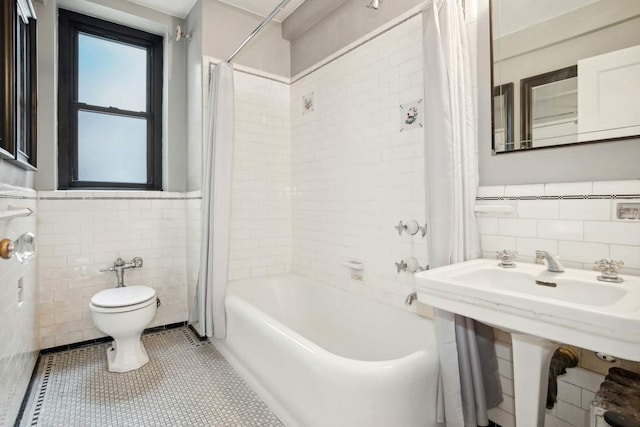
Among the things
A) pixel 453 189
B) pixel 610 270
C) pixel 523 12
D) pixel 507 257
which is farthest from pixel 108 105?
pixel 610 270

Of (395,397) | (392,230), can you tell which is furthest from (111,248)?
(395,397)

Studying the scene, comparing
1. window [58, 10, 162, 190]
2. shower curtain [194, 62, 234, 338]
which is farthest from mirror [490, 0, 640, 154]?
window [58, 10, 162, 190]

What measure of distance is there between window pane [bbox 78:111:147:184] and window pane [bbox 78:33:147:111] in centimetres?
14

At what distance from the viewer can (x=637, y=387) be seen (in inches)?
41.8

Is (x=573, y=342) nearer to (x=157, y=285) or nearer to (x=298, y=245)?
(x=298, y=245)

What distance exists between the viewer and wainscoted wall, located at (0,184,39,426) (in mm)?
1342

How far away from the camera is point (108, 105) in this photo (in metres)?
2.81

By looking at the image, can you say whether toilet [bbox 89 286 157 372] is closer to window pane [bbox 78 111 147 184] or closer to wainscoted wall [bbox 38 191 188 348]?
wainscoted wall [bbox 38 191 188 348]

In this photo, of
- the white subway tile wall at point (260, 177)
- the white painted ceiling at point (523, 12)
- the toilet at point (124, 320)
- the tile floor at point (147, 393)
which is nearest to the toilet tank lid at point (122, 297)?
the toilet at point (124, 320)

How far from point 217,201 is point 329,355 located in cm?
143

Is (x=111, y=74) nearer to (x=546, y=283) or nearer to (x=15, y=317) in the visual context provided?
(x=15, y=317)

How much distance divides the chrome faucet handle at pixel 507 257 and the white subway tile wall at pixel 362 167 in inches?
18.8

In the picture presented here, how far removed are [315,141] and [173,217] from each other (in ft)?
4.65

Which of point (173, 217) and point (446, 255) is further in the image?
point (173, 217)
